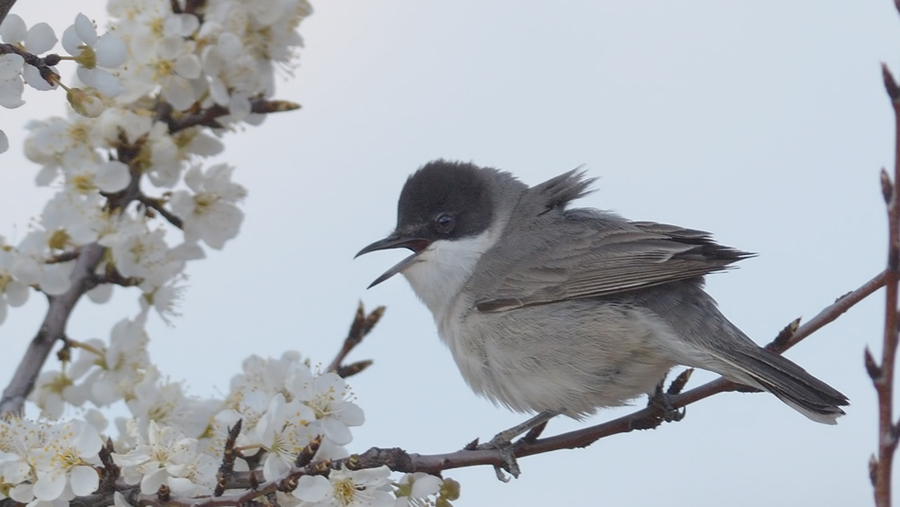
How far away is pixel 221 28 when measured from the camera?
3.72 metres

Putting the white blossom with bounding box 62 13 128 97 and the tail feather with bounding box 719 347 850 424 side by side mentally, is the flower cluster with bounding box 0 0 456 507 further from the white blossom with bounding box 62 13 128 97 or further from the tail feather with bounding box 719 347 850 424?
the tail feather with bounding box 719 347 850 424

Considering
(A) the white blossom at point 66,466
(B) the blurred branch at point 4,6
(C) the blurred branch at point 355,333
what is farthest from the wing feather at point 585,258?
(B) the blurred branch at point 4,6

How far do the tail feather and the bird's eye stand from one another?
171 centimetres

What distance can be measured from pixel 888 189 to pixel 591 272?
226 centimetres

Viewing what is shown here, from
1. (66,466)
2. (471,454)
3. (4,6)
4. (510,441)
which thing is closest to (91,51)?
(4,6)

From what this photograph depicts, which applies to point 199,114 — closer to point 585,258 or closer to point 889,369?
point 585,258

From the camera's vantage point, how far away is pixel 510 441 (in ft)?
12.1

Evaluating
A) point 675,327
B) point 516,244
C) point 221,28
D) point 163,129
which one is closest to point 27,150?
point 163,129

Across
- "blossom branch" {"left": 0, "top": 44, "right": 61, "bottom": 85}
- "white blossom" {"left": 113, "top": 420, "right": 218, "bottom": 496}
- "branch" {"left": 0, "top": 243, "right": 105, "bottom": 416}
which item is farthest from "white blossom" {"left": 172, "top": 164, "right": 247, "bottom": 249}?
"blossom branch" {"left": 0, "top": 44, "right": 61, "bottom": 85}

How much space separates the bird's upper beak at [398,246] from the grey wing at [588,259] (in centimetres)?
31

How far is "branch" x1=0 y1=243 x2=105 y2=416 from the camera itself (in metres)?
3.23

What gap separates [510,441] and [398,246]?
1.24 metres

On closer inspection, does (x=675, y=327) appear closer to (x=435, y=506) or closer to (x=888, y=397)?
(x=435, y=506)

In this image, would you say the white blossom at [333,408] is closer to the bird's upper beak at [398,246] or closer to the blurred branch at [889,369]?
the bird's upper beak at [398,246]
